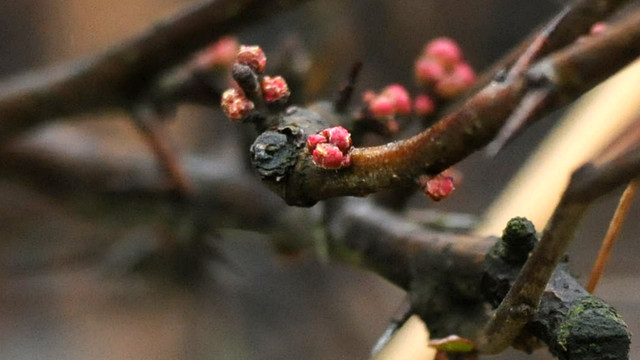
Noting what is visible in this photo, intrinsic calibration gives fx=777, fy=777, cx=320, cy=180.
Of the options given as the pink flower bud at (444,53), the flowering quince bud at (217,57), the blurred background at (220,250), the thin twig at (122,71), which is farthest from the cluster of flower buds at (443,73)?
the blurred background at (220,250)

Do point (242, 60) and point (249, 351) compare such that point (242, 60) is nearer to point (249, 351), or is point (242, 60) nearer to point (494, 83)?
point (494, 83)

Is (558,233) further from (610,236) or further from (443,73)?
(443,73)

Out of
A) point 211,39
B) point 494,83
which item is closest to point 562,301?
point 494,83

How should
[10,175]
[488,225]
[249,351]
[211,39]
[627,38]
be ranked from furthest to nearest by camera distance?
[249,351]
[10,175]
[488,225]
[211,39]
[627,38]

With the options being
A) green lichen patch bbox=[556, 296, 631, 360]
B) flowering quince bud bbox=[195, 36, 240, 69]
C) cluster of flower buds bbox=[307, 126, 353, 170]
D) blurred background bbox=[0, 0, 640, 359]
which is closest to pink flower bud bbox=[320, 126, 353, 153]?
cluster of flower buds bbox=[307, 126, 353, 170]

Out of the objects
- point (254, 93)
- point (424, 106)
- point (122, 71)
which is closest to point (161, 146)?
point (122, 71)

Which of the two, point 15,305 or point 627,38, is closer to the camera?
point 627,38

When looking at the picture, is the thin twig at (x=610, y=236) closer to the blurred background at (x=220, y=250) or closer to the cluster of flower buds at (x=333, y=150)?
the cluster of flower buds at (x=333, y=150)
